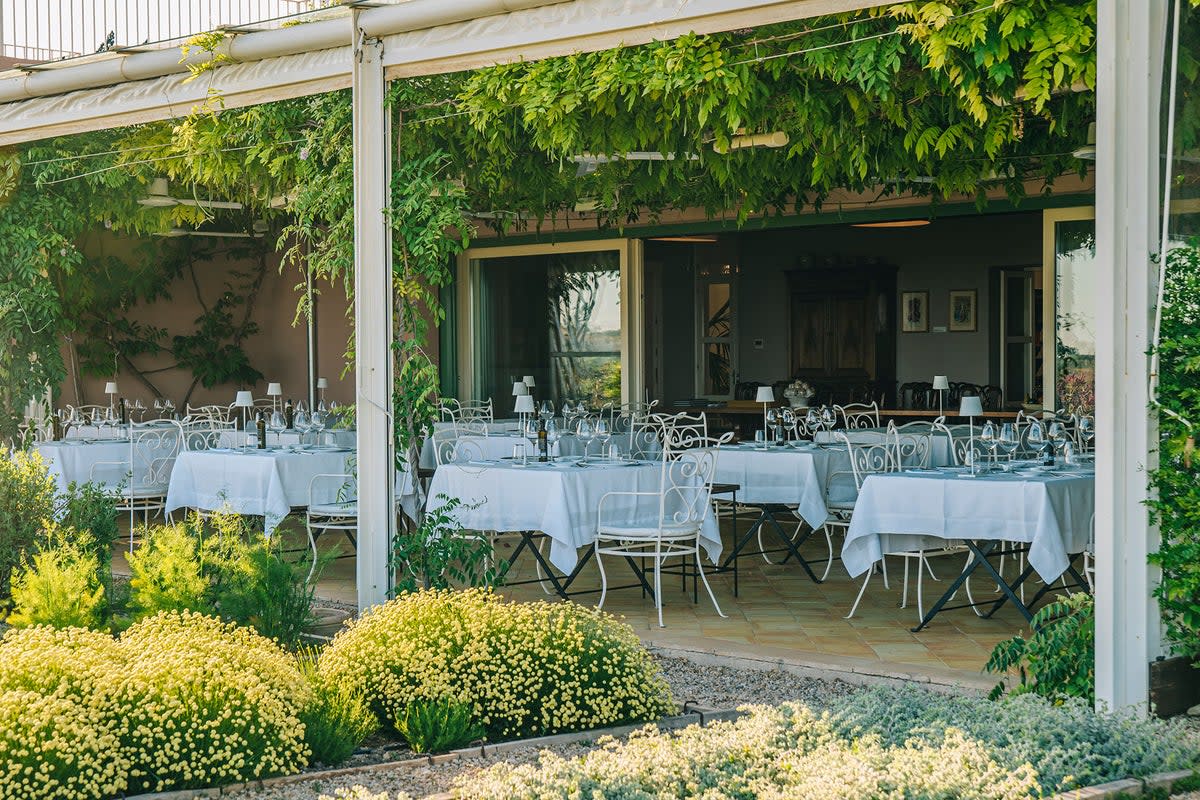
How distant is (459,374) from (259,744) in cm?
1199

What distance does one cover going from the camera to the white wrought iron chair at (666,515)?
700 cm

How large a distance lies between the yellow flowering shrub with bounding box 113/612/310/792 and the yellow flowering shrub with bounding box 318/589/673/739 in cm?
40

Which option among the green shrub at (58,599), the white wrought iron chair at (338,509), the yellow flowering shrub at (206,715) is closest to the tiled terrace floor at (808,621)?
the white wrought iron chair at (338,509)

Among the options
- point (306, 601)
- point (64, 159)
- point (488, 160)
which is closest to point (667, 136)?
point (488, 160)

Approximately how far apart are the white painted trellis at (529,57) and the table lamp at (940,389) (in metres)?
7.60

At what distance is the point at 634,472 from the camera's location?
753cm

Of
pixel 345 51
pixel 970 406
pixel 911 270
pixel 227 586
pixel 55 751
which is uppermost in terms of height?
pixel 345 51

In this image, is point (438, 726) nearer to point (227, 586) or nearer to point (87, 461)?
point (227, 586)

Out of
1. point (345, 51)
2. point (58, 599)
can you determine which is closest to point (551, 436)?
point (345, 51)

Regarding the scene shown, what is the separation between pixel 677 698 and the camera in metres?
5.25

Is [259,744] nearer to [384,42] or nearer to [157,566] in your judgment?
[157,566]

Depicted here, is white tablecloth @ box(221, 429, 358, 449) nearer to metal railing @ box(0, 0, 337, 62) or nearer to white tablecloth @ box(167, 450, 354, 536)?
white tablecloth @ box(167, 450, 354, 536)

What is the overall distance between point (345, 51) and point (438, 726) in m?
3.23

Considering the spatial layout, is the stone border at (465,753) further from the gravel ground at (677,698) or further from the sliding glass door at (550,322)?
the sliding glass door at (550,322)
